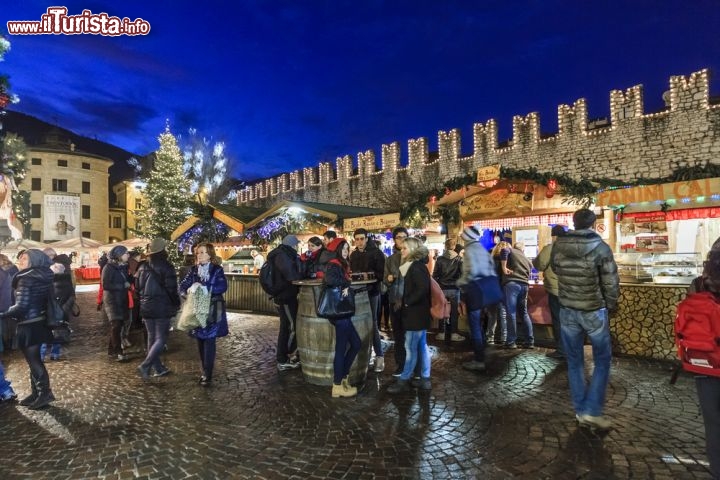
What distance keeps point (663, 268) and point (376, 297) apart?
14.1 ft

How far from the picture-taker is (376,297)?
5590mm

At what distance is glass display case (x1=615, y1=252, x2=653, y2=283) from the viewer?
6168mm

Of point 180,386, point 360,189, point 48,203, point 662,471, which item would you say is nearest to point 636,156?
point 360,189

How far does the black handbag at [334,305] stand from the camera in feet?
13.3

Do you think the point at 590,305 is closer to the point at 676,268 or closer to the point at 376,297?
the point at 376,297

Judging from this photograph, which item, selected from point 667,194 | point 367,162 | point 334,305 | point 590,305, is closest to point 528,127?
point 367,162

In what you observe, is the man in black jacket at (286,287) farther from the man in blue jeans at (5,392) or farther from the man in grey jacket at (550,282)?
the man in grey jacket at (550,282)

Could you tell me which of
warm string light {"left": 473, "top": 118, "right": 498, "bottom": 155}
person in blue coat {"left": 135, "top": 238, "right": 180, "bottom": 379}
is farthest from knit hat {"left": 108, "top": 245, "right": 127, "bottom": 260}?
warm string light {"left": 473, "top": 118, "right": 498, "bottom": 155}

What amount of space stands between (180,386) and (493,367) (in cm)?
381

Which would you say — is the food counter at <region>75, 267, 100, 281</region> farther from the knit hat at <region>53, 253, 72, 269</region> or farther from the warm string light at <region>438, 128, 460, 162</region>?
the warm string light at <region>438, 128, 460, 162</region>

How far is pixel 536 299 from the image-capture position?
6730 millimetres

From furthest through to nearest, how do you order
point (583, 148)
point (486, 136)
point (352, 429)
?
1. point (486, 136)
2. point (583, 148)
3. point (352, 429)

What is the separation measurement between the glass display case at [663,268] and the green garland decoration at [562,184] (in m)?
1.23

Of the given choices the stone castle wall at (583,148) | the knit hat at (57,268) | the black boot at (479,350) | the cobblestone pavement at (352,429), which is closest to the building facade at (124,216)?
the stone castle wall at (583,148)
